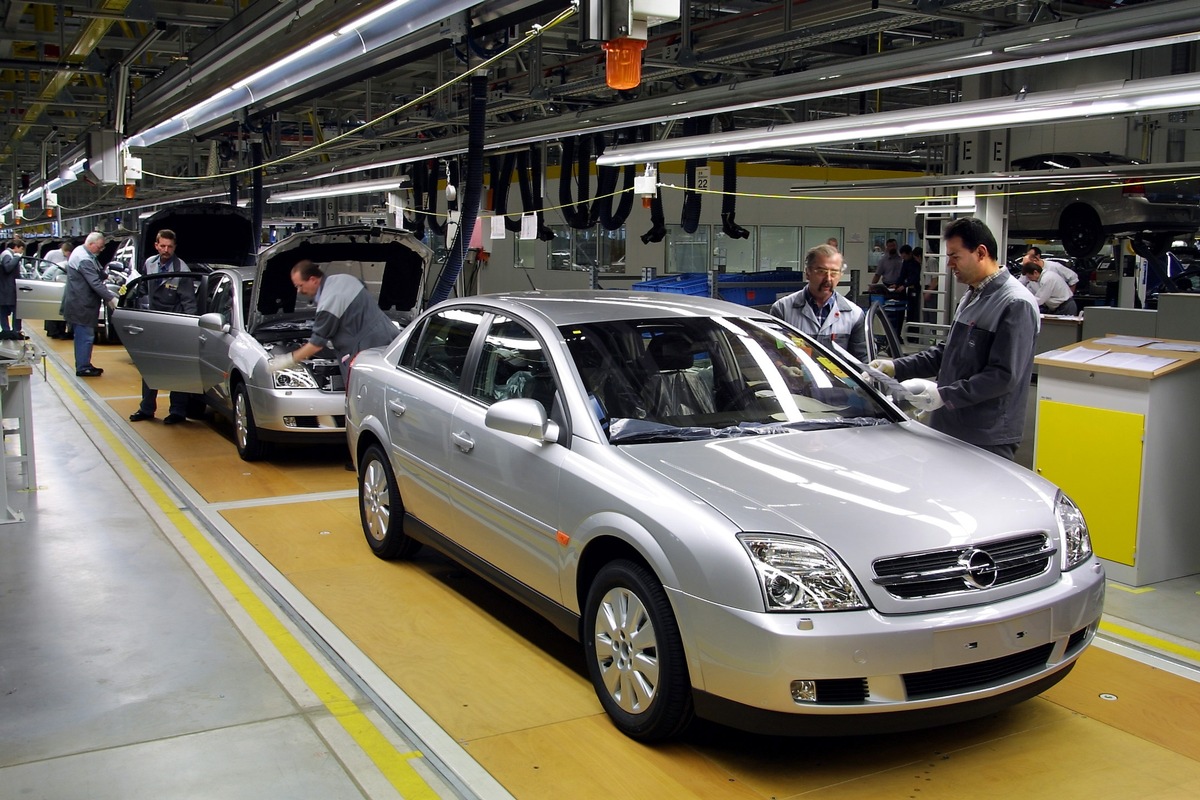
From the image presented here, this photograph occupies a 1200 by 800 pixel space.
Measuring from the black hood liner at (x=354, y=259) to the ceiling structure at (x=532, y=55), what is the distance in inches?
52.7

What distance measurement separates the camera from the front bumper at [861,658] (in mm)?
3238

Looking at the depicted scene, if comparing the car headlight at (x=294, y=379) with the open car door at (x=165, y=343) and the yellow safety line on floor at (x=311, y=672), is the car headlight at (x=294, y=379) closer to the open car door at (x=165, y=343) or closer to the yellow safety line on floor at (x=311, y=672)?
the yellow safety line on floor at (x=311, y=672)

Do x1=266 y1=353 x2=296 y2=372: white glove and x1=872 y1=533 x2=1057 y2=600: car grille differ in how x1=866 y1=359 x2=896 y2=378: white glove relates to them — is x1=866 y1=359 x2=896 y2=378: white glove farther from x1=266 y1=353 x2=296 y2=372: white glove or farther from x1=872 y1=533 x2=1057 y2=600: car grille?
x1=266 y1=353 x2=296 y2=372: white glove

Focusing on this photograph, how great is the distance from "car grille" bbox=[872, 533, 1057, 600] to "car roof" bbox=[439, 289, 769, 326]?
1.84 metres

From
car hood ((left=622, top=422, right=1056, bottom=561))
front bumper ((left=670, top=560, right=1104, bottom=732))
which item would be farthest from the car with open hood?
front bumper ((left=670, top=560, right=1104, bottom=732))

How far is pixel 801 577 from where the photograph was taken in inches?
131

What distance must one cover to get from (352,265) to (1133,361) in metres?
6.83

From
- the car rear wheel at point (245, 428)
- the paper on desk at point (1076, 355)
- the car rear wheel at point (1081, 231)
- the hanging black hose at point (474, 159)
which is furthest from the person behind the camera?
the car rear wheel at point (1081, 231)

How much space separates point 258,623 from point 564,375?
2036mm

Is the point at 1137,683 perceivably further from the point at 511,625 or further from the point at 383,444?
the point at 383,444

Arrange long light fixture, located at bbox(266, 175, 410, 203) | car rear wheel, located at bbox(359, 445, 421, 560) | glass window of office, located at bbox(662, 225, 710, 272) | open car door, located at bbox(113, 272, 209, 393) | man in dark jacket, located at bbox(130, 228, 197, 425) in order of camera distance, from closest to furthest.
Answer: car rear wheel, located at bbox(359, 445, 421, 560), open car door, located at bbox(113, 272, 209, 393), man in dark jacket, located at bbox(130, 228, 197, 425), long light fixture, located at bbox(266, 175, 410, 203), glass window of office, located at bbox(662, 225, 710, 272)

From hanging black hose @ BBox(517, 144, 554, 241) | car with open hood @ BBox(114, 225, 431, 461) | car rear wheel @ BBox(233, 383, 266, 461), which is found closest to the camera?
car with open hood @ BBox(114, 225, 431, 461)

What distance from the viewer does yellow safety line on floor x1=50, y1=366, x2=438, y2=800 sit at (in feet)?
11.8

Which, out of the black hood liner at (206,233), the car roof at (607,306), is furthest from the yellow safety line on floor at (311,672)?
the black hood liner at (206,233)
